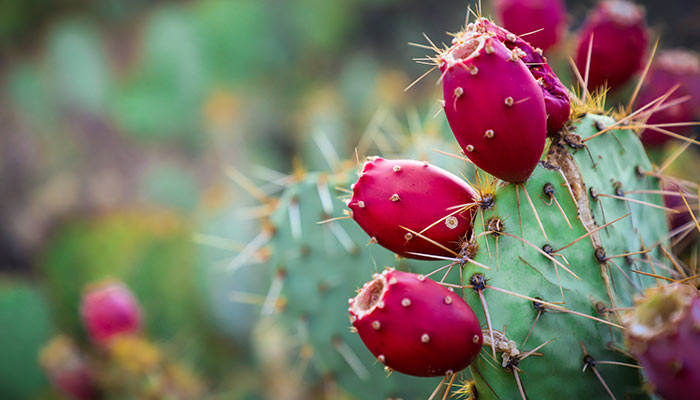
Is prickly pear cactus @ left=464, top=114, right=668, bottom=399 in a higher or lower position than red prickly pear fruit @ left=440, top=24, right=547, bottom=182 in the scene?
lower

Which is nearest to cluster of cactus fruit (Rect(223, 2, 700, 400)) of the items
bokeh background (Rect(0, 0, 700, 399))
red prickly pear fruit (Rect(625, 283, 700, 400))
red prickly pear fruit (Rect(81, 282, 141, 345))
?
red prickly pear fruit (Rect(625, 283, 700, 400))

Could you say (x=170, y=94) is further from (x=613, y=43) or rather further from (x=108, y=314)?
(x=613, y=43)

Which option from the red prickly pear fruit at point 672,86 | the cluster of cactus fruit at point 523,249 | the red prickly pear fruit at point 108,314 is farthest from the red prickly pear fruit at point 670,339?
the red prickly pear fruit at point 108,314

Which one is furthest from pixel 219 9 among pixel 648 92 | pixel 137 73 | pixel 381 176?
pixel 381 176

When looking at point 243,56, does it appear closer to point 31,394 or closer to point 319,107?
point 319,107

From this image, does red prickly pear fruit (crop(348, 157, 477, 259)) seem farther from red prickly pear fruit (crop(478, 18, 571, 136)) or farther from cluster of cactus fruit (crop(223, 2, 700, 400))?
red prickly pear fruit (crop(478, 18, 571, 136))

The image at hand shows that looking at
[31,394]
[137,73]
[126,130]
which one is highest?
[137,73]

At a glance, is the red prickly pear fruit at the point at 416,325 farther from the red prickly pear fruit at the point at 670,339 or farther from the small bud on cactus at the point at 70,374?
the small bud on cactus at the point at 70,374
